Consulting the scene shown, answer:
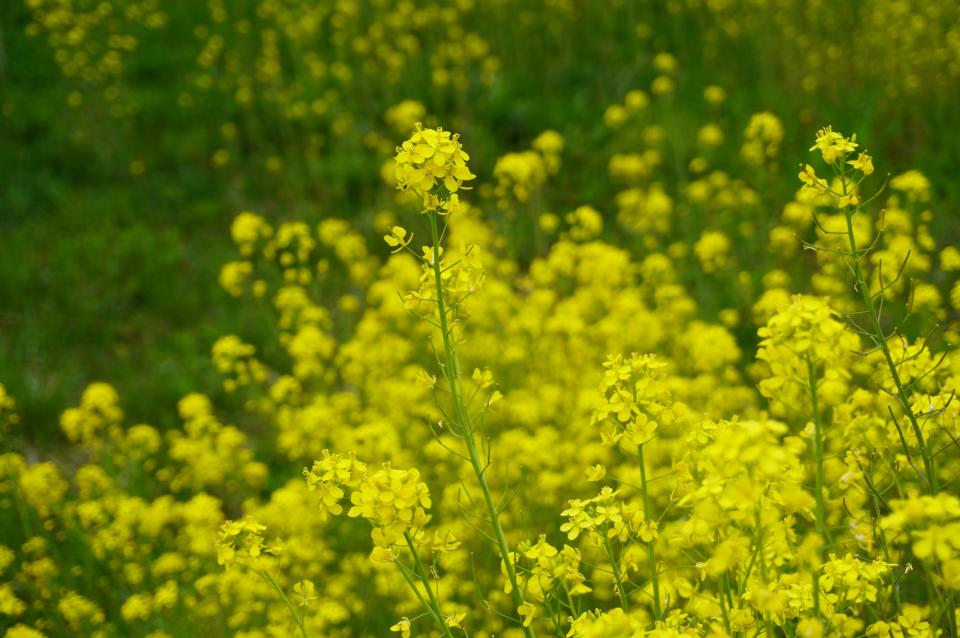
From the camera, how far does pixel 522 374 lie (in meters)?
4.43

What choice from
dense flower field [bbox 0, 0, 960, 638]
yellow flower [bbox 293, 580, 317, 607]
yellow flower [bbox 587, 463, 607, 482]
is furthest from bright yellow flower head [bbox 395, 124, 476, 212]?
yellow flower [bbox 293, 580, 317, 607]

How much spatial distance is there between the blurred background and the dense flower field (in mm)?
50

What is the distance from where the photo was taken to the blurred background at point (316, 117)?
5703 millimetres

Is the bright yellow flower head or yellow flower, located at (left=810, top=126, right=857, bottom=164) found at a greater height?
the bright yellow flower head

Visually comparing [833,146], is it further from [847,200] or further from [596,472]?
[596,472]

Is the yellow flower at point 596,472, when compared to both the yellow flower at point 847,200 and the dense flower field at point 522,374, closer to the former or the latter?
the dense flower field at point 522,374

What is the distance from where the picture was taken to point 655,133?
20.1 feet

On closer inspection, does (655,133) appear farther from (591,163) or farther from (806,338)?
(806,338)

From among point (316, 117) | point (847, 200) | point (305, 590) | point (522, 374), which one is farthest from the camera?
point (316, 117)

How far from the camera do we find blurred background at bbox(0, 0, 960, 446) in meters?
5.70

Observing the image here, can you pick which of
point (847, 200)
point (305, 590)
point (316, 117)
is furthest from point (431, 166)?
point (316, 117)

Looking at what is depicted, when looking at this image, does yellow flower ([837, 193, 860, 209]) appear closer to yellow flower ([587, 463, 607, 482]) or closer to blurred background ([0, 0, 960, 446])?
yellow flower ([587, 463, 607, 482])

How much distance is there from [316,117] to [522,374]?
3.65 metres

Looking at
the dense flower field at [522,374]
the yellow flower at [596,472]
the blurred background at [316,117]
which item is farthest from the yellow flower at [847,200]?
the blurred background at [316,117]
